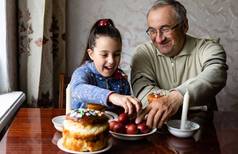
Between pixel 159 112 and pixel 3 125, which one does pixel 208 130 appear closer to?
pixel 159 112

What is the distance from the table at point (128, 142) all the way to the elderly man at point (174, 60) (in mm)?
261

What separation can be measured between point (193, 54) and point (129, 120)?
75 cm

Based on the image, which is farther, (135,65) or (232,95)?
(232,95)

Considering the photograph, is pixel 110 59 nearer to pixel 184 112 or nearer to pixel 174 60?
pixel 184 112

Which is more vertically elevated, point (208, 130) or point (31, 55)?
point (31, 55)

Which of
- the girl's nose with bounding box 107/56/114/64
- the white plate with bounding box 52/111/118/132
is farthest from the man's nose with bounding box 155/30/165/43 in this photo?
the white plate with bounding box 52/111/118/132

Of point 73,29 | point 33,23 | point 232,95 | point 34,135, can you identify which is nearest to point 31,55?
point 33,23

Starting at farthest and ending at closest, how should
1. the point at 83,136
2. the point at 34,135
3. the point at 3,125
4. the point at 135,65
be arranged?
1. the point at 135,65
2. the point at 3,125
3. the point at 34,135
4. the point at 83,136

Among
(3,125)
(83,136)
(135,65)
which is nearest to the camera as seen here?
(83,136)

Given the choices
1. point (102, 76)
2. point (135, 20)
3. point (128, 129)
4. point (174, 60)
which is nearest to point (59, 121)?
point (128, 129)

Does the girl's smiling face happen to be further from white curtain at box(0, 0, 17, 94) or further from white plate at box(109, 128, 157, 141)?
white curtain at box(0, 0, 17, 94)

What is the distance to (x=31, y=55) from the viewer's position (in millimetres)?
1904

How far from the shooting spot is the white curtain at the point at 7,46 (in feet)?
5.69

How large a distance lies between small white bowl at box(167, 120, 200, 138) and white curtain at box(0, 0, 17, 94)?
93cm
